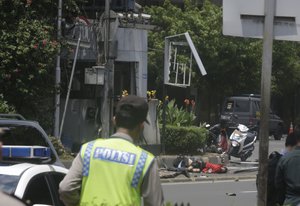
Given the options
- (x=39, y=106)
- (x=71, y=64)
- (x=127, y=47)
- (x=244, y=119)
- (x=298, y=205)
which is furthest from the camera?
(x=244, y=119)

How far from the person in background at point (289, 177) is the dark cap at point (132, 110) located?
2.64 meters

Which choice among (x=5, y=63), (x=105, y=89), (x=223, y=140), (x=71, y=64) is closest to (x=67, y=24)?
(x=71, y=64)

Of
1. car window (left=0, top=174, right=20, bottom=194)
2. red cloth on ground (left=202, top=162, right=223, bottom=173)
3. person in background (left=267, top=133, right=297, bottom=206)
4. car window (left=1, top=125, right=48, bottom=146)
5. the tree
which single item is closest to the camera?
car window (left=0, top=174, right=20, bottom=194)

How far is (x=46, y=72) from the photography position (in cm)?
1720

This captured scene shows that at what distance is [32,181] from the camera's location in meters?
5.61

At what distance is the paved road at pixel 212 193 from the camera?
13.9 metres

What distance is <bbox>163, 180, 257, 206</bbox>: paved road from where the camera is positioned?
13.9 metres

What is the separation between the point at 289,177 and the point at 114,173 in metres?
2.80

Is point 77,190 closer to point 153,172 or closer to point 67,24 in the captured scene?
point 153,172

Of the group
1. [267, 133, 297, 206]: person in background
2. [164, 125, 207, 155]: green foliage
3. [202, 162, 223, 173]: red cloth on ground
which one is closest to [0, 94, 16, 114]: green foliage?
[202, 162, 223, 173]: red cloth on ground

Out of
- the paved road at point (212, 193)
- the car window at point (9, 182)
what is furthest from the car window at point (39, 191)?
the paved road at point (212, 193)

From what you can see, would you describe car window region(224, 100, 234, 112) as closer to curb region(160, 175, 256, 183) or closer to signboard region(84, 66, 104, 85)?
curb region(160, 175, 256, 183)

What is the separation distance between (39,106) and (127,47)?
6.09 metres

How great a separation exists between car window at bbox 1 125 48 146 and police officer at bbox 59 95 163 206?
399 centimetres
